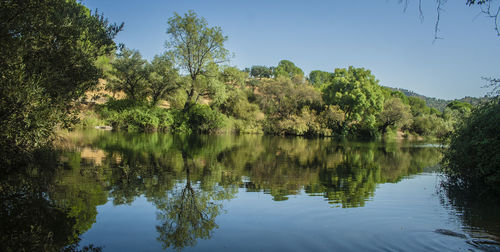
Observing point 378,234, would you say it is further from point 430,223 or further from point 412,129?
point 412,129

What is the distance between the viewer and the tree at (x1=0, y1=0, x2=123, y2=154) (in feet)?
31.2

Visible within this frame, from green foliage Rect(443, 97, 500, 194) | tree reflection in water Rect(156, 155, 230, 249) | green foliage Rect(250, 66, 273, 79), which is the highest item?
green foliage Rect(250, 66, 273, 79)

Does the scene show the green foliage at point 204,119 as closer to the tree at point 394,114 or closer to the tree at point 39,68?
the tree at point 394,114

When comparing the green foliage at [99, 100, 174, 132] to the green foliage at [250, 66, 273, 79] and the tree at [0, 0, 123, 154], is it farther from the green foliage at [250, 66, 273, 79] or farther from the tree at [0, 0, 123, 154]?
the green foliage at [250, 66, 273, 79]

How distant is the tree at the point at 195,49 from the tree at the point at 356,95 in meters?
20.5

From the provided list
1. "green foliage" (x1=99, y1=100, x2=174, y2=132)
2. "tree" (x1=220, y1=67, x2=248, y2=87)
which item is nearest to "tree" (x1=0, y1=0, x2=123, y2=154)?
"green foliage" (x1=99, y1=100, x2=174, y2=132)

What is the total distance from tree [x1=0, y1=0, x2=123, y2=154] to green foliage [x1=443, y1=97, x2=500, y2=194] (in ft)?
45.0

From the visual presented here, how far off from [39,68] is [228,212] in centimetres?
880

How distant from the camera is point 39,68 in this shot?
11586 millimetres

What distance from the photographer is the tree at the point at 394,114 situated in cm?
5534

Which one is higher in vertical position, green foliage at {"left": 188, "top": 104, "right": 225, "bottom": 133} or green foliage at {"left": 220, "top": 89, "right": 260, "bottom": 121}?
green foliage at {"left": 220, "top": 89, "right": 260, "bottom": 121}

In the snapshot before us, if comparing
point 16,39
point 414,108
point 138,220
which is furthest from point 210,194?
point 414,108

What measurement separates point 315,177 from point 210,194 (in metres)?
5.39

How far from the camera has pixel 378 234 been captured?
6.57 meters
